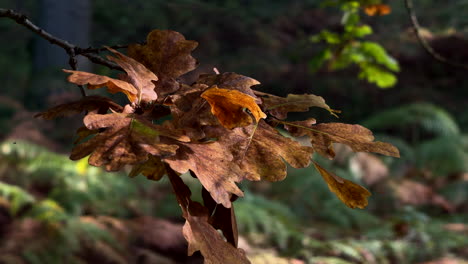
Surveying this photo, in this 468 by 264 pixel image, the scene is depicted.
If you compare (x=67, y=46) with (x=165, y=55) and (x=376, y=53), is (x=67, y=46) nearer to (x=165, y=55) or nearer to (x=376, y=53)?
(x=165, y=55)

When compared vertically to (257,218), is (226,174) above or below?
above

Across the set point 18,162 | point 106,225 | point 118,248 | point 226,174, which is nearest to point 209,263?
point 226,174

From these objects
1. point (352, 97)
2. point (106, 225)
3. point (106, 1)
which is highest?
point (106, 225)

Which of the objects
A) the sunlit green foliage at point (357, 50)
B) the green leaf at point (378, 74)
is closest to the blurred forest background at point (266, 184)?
the sunlit green foliage at point (357, 50)

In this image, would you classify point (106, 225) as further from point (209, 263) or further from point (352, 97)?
point (352, 97)

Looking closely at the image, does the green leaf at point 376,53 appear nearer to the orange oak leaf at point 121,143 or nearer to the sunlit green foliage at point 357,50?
the sunlit green foliage at point 357,50

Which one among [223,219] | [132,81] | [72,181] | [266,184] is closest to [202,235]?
[223,219]

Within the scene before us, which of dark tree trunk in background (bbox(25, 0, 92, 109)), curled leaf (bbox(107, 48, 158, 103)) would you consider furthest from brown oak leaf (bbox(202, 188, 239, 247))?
dark tree trunk in background (bbox(25, 0, 92, 109))

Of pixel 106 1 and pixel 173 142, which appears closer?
pixel 173 142
